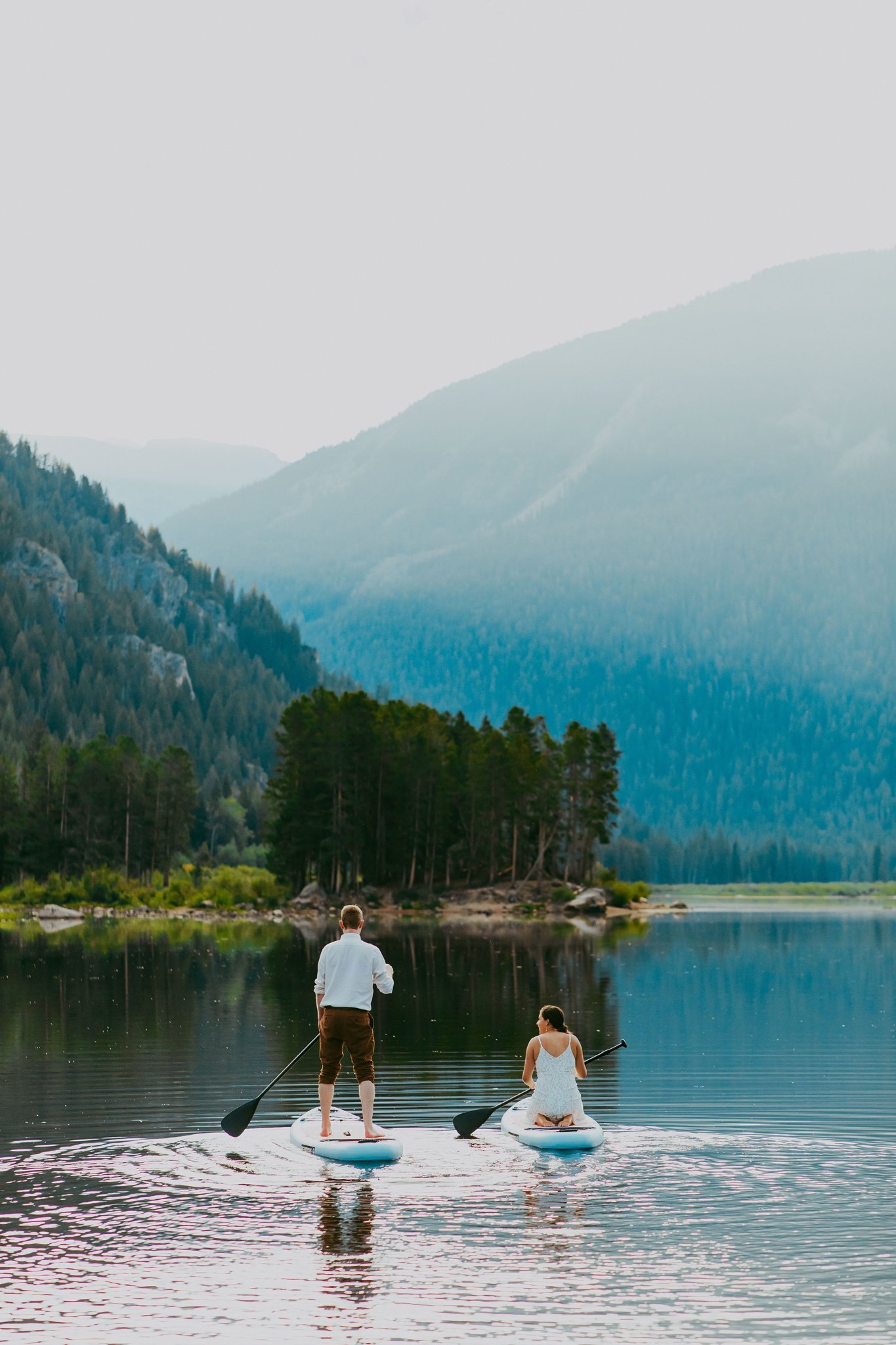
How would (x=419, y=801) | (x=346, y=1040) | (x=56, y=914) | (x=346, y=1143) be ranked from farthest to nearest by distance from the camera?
1. (x=419, y=801)
2. (x=56, y=914)
3. (x=346, y=1040)
4. (x=346, y=1143)

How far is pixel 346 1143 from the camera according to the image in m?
20.6

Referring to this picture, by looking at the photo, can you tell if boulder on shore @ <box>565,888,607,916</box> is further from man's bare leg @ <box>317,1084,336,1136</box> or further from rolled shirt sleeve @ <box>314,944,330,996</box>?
man's bare leg @ <box>317,1084,336,1136</box>

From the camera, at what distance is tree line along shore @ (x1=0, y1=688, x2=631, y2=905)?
126750 millimetres

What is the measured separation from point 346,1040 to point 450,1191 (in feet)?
11.4

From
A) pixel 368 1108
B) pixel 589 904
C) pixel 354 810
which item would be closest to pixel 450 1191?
pixel 368 1108

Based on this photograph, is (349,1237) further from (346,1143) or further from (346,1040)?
(346,1040)

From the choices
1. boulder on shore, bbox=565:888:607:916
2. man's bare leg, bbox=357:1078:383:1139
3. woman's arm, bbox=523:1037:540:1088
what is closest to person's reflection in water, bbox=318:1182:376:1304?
man's bare leg, bbox=357:1078:383:1139

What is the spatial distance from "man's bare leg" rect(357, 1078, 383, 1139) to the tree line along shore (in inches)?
4019

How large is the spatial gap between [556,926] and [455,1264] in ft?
300

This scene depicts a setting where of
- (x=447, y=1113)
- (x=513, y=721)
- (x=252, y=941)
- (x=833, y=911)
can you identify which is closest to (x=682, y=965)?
(x=252, y=941)

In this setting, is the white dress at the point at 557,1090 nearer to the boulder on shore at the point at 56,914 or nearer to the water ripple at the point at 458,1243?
the water ripple at the point at 458,1243

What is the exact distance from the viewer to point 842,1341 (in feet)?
42.4

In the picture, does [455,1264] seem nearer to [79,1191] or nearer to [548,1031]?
[79,1191]

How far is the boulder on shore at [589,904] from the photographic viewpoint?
12406cm
